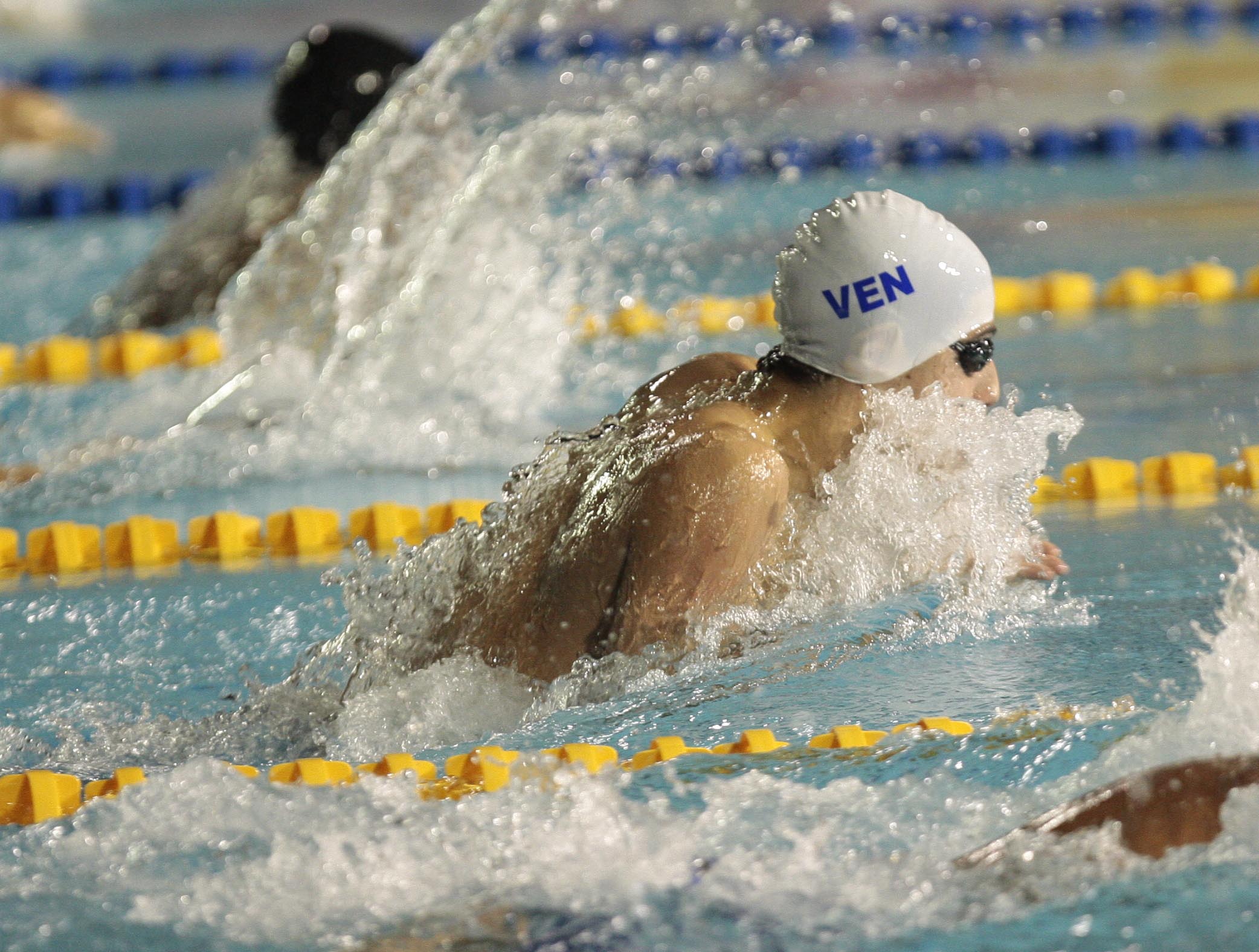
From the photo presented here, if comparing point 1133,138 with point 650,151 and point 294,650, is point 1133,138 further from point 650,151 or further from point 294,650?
point 294,650

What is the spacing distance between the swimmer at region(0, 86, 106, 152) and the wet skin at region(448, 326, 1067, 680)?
A: 590 cm

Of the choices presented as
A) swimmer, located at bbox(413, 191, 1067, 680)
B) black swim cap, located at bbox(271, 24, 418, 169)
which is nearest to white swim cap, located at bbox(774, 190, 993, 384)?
swimmer, located at bbox(413, 191, 1067, 680)

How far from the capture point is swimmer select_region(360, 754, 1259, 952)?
5.70 ft

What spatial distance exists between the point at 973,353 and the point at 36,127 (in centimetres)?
616

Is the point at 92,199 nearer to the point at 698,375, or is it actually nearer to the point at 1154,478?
the point at 1154,478

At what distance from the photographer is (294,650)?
289cm

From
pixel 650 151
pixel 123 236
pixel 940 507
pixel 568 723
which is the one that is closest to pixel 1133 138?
pixel 650 151

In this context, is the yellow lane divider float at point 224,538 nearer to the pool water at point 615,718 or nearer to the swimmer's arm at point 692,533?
the pool water at point 615,718

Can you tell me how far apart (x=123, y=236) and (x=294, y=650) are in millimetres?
4202

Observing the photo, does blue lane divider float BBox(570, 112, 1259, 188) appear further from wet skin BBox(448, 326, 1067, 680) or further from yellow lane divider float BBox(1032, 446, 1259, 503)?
wet skin BBox(448, 326, 1067, 680)

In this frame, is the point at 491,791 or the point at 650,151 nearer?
the point at 491,791

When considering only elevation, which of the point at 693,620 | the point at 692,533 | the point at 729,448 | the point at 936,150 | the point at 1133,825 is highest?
the point at 936,150

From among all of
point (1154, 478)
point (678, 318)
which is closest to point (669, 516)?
point (1154, 478)

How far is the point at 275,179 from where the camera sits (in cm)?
485
